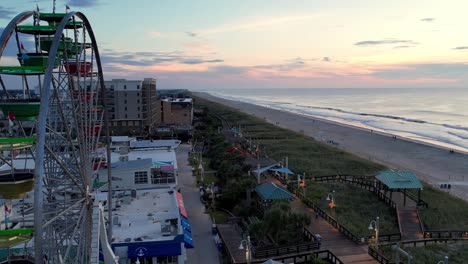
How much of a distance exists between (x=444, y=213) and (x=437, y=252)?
7354 millimetres

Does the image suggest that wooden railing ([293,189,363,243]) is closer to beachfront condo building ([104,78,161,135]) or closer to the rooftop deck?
the rooftop deck

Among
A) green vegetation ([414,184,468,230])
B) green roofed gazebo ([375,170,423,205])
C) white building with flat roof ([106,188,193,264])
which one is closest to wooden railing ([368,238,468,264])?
green vegetation ([414,184,468,230])

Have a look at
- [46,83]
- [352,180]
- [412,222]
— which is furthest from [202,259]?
[352,180]

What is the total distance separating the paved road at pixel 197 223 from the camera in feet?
70.7

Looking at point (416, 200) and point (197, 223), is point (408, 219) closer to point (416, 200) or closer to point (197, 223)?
point (416, 200)

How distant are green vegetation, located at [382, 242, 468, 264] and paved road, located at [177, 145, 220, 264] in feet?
29.0

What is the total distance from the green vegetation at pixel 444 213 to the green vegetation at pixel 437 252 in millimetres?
3115

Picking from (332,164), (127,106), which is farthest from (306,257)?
(127,106)

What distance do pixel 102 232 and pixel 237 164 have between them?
22.2 m

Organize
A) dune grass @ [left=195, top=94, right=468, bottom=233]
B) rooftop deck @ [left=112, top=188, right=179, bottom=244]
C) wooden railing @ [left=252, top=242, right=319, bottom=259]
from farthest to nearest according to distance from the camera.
Result: dune grass @ [left=195, top=94, right=468, bottom=233], rooftop deck @ [left=112, top=188, right=179, bottom=244], wooden railing @ [left=252, top=242, right=319, bottom=259]

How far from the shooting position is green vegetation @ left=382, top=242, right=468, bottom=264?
18.4 m

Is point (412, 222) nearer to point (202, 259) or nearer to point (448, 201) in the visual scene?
point (448, 201)

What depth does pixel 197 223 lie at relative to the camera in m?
26.7

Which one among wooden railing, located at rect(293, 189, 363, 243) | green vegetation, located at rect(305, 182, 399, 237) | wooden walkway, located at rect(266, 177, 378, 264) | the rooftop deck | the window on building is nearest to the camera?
wooden walkway, located at rect(266, 177, 378, 264)
